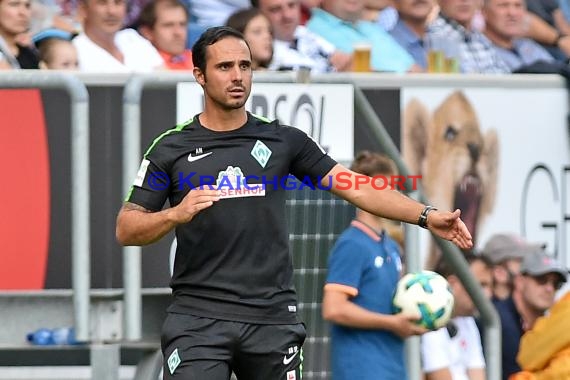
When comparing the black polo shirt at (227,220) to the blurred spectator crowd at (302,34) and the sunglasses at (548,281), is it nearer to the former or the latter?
the blurred spectator crowd at (302,34)

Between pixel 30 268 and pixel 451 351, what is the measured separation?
9.31 ft

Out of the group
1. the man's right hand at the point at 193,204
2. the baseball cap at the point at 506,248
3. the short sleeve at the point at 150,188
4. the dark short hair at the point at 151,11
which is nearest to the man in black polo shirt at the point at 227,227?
the short sleeve at the point at 150,188

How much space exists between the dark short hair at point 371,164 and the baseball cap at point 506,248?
170 cm

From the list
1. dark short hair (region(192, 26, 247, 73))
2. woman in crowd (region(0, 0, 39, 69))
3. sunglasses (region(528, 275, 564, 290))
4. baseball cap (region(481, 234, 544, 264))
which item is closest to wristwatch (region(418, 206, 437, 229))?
dark short hair (region(192, 26, 247, 73))

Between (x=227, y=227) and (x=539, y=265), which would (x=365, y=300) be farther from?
(x=539, y=265)

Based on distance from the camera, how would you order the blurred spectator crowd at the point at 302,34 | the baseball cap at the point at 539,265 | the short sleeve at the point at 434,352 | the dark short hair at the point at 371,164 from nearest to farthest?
the dark short hair at the point at 371,164, the short sleeve at the point at 434,352, the baseball cap at the point at 539,265, the blurred spectator crowd at the point at 302,34

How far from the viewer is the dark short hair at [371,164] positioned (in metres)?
7.20

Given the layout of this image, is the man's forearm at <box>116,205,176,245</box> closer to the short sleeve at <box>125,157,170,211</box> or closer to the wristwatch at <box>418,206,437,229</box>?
the short sleeve at <box>125,157,170,211</box>

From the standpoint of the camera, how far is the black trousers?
549 cm

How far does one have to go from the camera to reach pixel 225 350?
5531 millimetres

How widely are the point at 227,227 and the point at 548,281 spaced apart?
12.8ft

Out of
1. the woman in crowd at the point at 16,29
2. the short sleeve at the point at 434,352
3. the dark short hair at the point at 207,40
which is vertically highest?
the woman in crowd at the point at 16,29

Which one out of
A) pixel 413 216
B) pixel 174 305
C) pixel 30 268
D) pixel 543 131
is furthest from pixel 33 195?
pixel 543 131

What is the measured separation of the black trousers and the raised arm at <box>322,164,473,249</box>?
64cm
